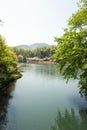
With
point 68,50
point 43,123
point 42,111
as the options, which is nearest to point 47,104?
point 42,111

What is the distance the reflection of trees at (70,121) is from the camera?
69.5ft

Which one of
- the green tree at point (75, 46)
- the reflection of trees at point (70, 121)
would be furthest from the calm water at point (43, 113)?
the green tree at point (75, 46)

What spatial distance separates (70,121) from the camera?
23.0 m

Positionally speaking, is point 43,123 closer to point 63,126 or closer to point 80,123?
point 63,126

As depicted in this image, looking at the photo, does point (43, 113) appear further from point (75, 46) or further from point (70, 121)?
point (75, 46)

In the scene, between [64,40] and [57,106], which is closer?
[64,40]

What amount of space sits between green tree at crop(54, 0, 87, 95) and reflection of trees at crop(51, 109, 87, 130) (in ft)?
11.7

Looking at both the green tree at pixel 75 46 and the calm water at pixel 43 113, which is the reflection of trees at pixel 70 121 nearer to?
the calm water at pixel 43 113

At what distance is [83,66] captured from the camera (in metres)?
25.4

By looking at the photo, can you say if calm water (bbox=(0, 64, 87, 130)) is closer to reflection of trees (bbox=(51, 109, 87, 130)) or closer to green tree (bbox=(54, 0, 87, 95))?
reflection of trees (bbox=(51, 109, 87, 130))

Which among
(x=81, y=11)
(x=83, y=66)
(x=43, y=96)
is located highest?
(x=81, y=11)

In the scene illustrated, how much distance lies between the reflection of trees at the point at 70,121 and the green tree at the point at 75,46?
3565mm

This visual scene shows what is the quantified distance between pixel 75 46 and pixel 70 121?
910 cm

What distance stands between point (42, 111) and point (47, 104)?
3.70m
